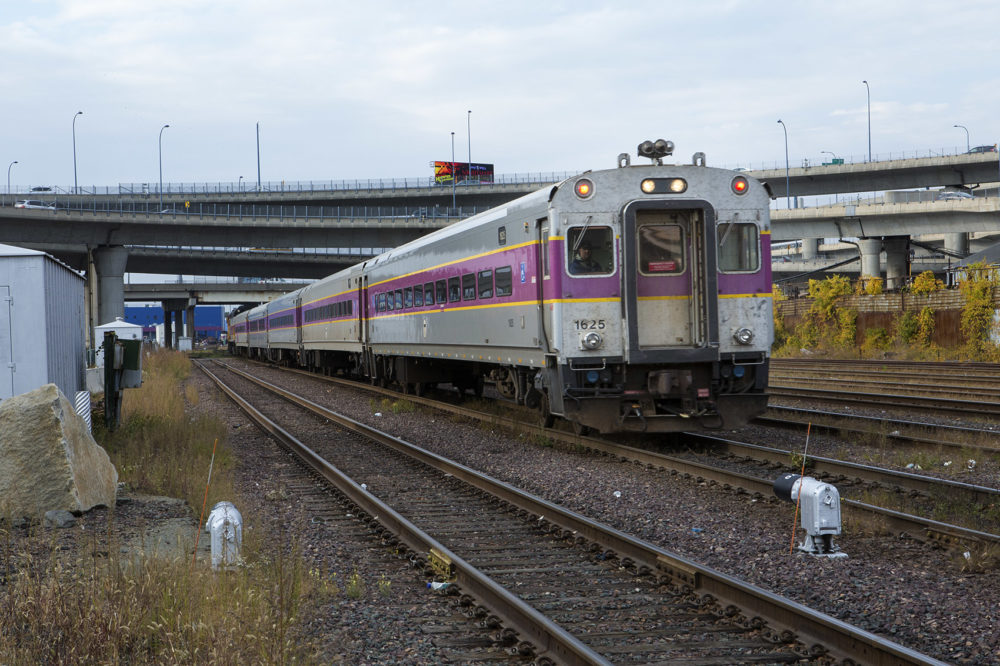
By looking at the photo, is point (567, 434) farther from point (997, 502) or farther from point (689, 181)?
point (997, 502)

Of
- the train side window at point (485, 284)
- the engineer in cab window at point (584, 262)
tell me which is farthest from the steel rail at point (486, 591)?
the train side window at point (485, 284)

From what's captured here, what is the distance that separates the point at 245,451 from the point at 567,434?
4.72m

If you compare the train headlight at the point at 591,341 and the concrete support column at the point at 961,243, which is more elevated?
the concrete support column at the point at 961,243

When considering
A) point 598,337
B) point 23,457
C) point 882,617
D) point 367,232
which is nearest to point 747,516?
point 882,617

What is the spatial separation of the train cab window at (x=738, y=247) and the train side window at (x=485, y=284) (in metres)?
3.76

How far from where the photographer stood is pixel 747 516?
8.15m

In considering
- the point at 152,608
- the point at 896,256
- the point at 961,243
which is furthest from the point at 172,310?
the point at 152,608

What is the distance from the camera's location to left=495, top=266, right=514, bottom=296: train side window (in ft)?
44.2

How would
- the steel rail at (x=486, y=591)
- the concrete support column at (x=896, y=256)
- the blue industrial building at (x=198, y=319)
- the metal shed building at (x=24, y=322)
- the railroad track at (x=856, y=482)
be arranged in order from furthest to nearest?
the blue industrial building at (x=198, y=319), the concrete support column at (x=896, y=256), the metal shed building at (x=24, y=322), the railroad track at (x=856, y=482), the steel rail at (x=486, y=591)

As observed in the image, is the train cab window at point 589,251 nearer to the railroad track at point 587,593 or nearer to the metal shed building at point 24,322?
the railroad track at point 587,593

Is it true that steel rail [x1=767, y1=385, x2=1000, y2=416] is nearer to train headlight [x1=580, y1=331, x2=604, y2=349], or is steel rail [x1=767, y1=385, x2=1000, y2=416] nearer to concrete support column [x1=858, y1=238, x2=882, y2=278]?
train headlight [x1=580, y1=331, x2=604, y2=349]

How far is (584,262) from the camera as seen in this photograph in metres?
11.7

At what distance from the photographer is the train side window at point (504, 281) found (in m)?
13.5


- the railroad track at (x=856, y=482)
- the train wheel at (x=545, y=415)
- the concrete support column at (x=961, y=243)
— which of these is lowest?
the railroad track at (x=856, y=482)
